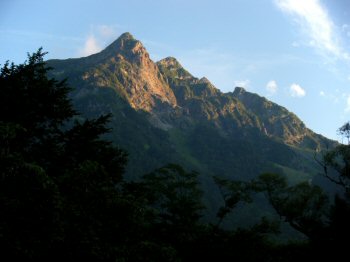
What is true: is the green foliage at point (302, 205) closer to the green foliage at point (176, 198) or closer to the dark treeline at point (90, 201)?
the dark treeline at point (90, 201)

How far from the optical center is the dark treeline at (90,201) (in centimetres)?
1258

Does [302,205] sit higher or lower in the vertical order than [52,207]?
lower

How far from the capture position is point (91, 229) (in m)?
14.5

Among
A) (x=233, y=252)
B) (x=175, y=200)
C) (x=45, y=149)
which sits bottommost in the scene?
(x=233, y=252)

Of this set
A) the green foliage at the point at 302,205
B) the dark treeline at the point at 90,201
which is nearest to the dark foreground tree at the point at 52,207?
the dark treeline at the point at 90,201

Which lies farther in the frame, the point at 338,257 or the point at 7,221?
the point at 338,257

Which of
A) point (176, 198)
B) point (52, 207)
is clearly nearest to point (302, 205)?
point (176, 198)

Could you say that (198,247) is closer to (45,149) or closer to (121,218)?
(45,149)

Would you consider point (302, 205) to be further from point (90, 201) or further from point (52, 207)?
point (52, 207)

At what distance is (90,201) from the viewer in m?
15.3

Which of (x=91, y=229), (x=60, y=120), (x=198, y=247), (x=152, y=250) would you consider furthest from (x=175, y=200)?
(x=91, y=229)

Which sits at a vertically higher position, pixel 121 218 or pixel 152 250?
pixel 121 218

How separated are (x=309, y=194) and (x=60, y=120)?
114ft

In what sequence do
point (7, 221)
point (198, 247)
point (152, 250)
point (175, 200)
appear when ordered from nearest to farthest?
point (7, 221)
point (152, 250)
point (198, 247)
point (175, 200)
